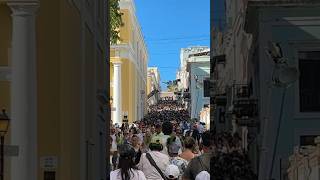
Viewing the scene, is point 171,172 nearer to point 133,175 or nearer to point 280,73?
point 133,175

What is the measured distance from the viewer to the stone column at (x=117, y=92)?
58.2 metres

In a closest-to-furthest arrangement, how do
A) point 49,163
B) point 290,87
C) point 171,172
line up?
point 171,172, point 49,163, point 290,87

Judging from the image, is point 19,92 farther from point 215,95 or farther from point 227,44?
point 227,44

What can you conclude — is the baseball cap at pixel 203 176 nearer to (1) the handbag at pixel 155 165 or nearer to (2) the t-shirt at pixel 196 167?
(2) the t-shirt at pixel 196 167

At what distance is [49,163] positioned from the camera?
11.1m

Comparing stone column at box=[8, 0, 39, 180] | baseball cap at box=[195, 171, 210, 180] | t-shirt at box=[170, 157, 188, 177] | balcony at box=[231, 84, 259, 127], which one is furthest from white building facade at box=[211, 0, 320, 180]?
stone column at box=[8, 0, 39, 180]

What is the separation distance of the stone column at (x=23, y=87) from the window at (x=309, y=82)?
6846 millimetres

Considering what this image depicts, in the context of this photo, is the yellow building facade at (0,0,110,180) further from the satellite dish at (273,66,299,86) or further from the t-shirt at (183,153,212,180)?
the satellite dish at (273,66,299,86)

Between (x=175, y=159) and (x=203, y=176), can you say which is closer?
(x=203, y=176)

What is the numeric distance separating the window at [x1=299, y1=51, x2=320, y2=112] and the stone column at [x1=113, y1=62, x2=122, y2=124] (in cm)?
4318

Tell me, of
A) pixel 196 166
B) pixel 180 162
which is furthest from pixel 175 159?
pixel 196 166

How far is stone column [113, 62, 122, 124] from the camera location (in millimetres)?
58156

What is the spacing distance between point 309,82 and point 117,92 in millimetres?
43551

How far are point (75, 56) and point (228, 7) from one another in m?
20.2
